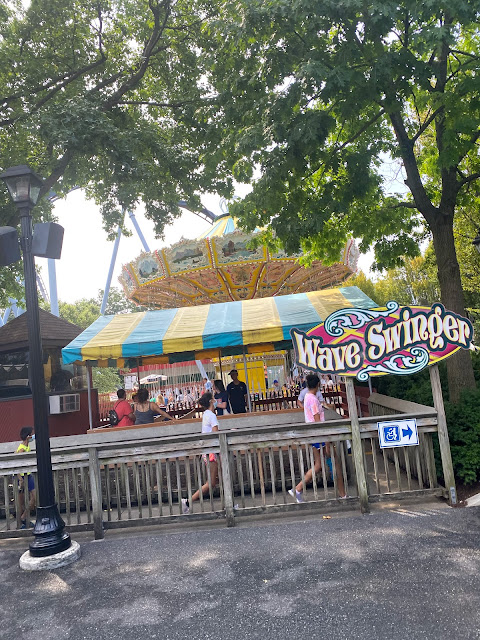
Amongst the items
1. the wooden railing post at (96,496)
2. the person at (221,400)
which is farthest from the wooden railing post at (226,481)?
the person at (221,400)

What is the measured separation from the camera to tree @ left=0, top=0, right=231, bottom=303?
11.2m

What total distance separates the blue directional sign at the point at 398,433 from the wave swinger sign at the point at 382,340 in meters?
0.64

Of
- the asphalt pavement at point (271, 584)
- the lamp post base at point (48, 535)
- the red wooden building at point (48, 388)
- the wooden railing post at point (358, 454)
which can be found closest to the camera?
→ the asphalt pavement at point (271, 584)

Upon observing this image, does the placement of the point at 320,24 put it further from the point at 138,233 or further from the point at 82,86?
the point at 138,233

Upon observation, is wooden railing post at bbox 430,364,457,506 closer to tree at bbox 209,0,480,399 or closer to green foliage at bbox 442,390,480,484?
green foliage at bbox 442,390,480,484

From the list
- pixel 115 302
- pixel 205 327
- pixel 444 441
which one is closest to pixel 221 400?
pixel 205 327

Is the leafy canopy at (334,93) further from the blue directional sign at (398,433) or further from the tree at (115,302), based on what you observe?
the tree at (115,302)

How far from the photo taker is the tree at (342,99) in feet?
21.4

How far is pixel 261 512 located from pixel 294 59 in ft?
21.5

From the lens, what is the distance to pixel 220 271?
17641 mm

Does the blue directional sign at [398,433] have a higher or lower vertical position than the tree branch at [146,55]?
lower

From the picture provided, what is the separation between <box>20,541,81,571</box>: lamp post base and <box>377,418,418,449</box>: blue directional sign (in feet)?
12.4

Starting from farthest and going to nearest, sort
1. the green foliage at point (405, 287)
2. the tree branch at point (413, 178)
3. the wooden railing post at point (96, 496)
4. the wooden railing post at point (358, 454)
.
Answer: the green foliage at point (405, 287)
the tree branch at point (413, 178)
the wooden railing post at point (96, 496)
the wooden railing post at point (358, 454)

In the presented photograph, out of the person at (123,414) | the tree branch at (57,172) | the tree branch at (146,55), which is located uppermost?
the tree branch at (146,55)
